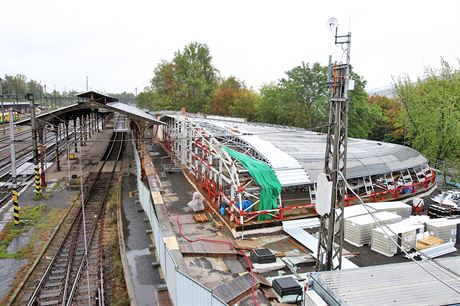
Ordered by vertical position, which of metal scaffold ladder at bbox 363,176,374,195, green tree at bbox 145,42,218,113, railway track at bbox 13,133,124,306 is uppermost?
green tree at bbox 145,42,218,113

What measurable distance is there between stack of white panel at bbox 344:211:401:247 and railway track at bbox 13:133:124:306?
9.53 m

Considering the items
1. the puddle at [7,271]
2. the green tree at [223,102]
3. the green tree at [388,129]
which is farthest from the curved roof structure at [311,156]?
the green tree at [223,102]

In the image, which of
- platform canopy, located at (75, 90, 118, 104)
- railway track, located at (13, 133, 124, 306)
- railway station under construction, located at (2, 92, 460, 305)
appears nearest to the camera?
railway station under construction, located at (2, 92, 460, 305)

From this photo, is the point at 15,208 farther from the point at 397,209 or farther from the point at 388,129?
the point at 388,129

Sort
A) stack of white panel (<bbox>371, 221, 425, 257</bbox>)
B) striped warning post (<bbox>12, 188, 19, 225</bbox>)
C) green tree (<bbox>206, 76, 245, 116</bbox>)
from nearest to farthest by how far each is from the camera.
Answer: stack of white panel (<bbox>371, 221, 425, 257</bbox>) → striped warning post (<bbox>12, 188, 19, 225</bbox>) → green tree (<bbox>206, 76, 245, 116</bbox>)

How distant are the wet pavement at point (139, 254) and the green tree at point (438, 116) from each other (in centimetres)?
2208

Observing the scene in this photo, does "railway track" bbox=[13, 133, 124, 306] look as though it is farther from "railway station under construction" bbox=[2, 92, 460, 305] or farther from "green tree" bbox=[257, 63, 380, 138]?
"green tree" bbox=[257, 63, 380, 138]

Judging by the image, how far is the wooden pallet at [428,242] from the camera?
43.9 ft

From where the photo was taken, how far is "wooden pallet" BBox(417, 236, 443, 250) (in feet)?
43.9

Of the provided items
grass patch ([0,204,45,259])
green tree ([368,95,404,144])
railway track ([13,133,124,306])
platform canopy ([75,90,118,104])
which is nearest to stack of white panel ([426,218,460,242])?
railway track ([13,133,124,306])

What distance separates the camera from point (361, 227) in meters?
14.1

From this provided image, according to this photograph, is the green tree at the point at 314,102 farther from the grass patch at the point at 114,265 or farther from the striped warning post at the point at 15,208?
the striped warning post at the point at 15,208

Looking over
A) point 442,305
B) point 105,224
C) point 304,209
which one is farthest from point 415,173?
point 105,224

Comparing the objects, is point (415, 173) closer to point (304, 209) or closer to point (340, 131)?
point (304, 209)
